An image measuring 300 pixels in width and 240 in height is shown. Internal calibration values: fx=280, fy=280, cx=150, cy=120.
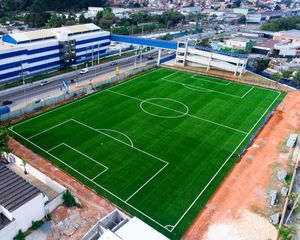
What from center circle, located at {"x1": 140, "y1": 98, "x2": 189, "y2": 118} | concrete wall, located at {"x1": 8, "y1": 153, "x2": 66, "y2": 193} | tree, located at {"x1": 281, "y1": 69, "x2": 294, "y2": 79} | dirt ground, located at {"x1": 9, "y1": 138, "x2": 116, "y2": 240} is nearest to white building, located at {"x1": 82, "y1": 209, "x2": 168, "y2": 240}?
dirt ground, located at {"x1": 9, "y1": 138, "x2": 116, "y2": 240}

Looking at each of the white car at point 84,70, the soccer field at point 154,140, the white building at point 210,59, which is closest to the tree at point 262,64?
the white building at point 210,59

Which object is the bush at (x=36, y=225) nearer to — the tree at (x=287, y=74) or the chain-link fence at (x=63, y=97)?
the chain-link fence at (x=63, y=97)

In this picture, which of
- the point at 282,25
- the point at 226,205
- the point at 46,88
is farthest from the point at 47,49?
the point at 282,25

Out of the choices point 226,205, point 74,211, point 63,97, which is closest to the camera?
point 74,211

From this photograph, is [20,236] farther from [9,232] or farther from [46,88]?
[46,88]

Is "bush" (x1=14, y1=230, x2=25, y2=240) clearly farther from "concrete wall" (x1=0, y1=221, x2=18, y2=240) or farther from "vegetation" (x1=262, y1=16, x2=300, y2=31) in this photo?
"vegetation" (x1=262, y1=16, x2=300, y2=31)

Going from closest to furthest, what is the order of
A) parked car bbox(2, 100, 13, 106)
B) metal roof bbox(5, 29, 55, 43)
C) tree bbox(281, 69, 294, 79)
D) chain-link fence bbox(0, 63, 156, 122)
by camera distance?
chain-link fence bbox(0, 63, 156, 122) < parked car bbox(2, 100, 13, 106) < metal roof bbox(5, 29, 55, 43) < tree bbox(281, 69, 294, 79)

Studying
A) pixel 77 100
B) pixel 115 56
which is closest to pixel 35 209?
pixel 77 100
